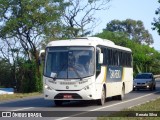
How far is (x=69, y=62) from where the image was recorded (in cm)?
2312

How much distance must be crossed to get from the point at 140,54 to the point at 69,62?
7748cm

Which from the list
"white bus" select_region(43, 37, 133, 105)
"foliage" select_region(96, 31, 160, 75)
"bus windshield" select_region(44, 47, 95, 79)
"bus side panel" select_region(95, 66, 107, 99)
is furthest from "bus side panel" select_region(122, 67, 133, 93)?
"foliage" select_region(96, 31, 160, 75)

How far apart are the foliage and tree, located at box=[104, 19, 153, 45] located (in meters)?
30.3

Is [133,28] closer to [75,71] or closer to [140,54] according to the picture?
[140,54]

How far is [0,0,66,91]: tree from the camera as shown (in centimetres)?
4966

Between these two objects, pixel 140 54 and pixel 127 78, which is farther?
pixel 140 54

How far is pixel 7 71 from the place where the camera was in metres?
56.5

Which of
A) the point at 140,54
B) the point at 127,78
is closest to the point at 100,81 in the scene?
the point at 127,78

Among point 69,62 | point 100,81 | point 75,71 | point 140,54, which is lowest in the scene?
point 100,81

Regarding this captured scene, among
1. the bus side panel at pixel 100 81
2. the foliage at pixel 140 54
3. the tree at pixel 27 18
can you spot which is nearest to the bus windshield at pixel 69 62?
the bus side panel at pixel 100 81

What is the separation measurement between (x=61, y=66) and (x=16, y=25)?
27227mm

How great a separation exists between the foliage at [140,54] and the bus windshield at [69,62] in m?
64.7

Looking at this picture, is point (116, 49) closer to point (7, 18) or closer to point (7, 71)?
point (7, 18)

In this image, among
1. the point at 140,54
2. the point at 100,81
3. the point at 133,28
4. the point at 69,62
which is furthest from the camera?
the point at 133,28
